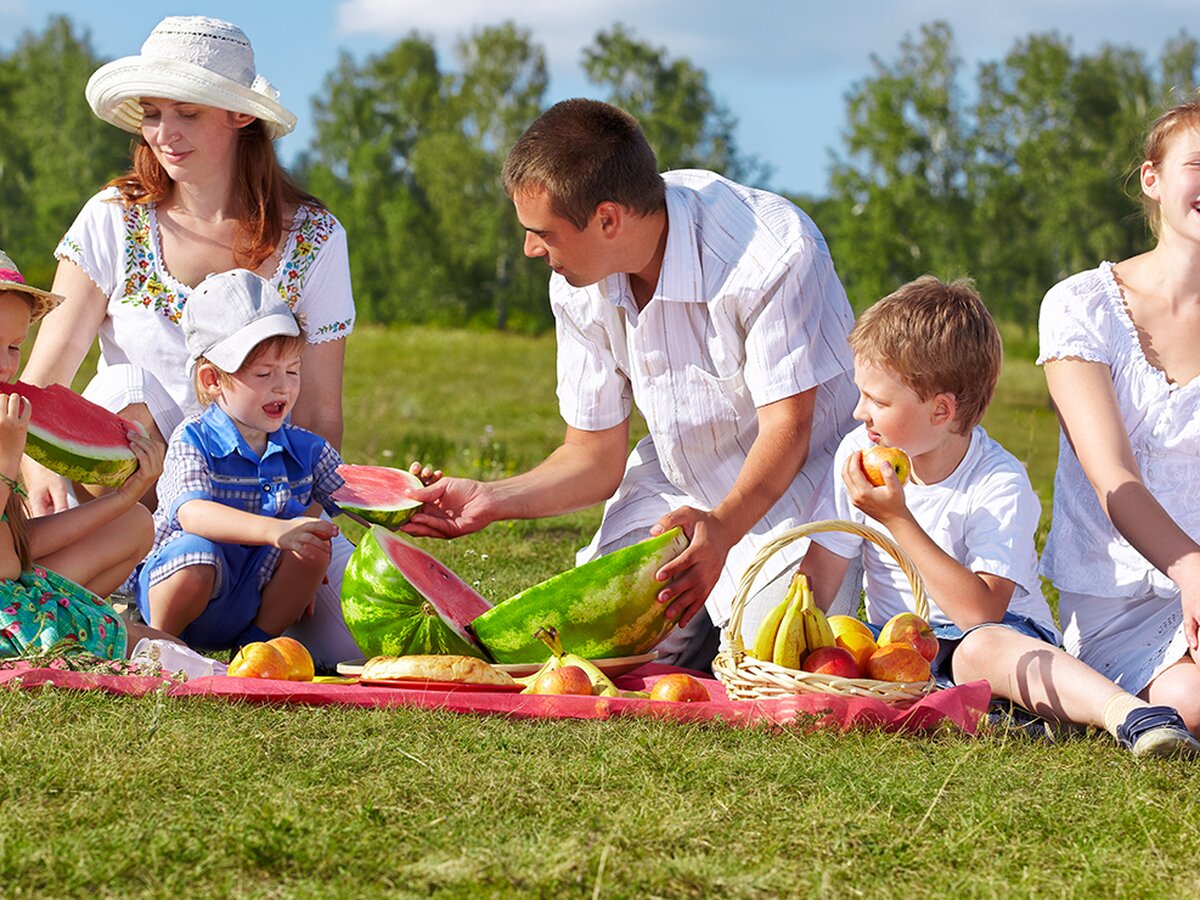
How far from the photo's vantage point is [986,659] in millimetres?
4430

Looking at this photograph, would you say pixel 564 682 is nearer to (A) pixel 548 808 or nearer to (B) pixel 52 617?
(A) pixel 548 808

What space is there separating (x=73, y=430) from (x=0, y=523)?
0.38m

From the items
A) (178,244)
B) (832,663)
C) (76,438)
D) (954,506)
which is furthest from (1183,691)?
(178,244)

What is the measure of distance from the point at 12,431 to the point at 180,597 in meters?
0.89

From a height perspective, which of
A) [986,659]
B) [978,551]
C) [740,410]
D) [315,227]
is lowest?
[986,659]

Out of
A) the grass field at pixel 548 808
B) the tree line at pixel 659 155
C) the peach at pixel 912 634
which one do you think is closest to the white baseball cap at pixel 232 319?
the grass field at pixel 548 808

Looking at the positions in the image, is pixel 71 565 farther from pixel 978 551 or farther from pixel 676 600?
pixel 978 551

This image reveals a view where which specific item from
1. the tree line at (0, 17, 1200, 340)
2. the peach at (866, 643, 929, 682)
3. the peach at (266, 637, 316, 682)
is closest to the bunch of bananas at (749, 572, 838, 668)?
the peach at (866, 643, 929, 682)

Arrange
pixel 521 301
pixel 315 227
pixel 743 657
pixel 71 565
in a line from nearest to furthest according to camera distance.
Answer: pixel 743 657, pixel 71 565, pixel 315 227, pixel 521 301

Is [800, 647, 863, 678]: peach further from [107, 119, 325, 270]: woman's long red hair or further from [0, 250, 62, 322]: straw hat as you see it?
[107, 119, 325, 270]: woman's long red hair

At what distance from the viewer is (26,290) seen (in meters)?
4.75

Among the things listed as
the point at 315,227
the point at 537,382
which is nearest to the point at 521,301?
the point at 537,382

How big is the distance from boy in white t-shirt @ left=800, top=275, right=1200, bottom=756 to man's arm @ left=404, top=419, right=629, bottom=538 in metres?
1.03

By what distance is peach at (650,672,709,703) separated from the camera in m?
4.34
